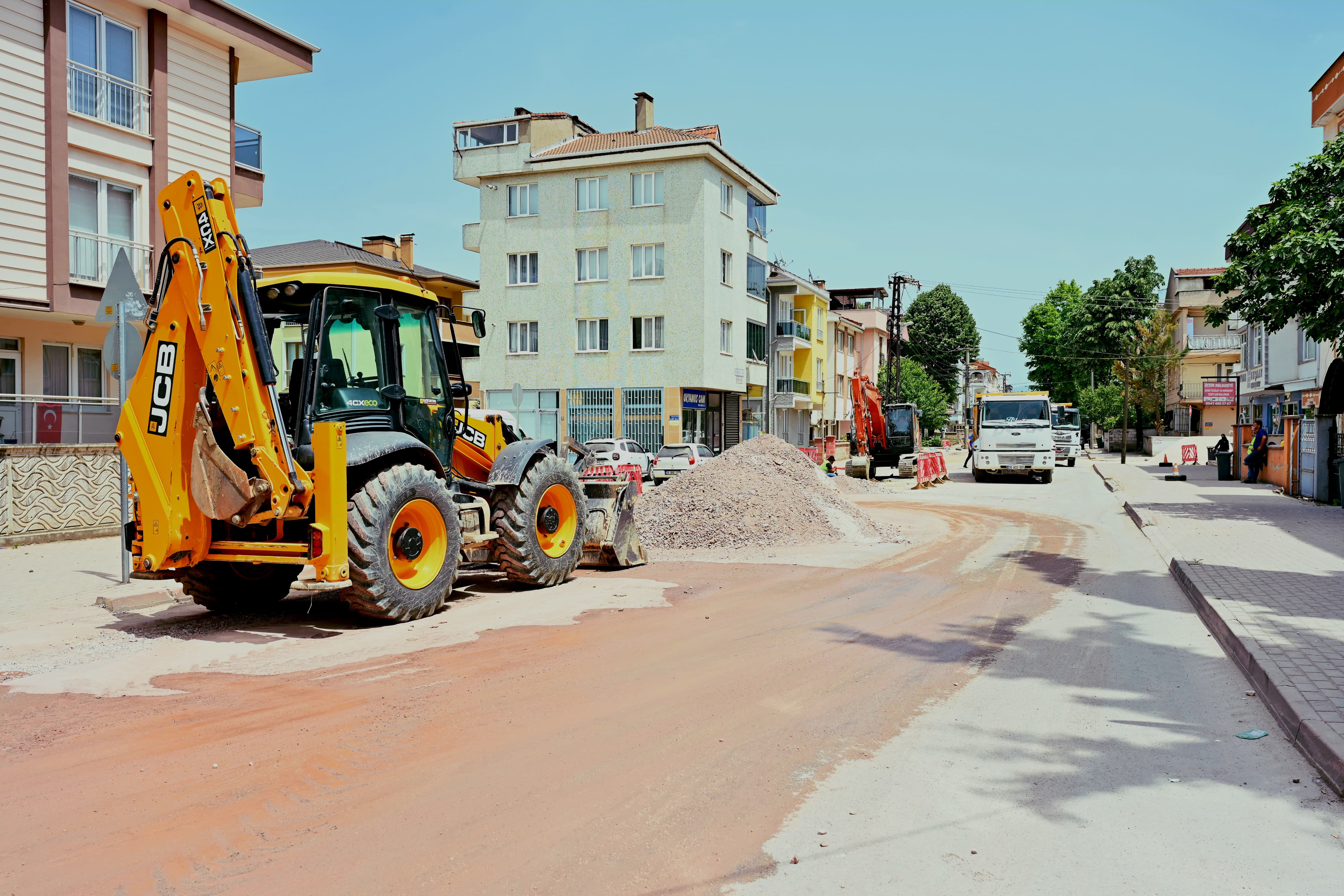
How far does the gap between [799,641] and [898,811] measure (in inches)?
141

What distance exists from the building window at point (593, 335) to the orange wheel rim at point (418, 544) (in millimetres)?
33163

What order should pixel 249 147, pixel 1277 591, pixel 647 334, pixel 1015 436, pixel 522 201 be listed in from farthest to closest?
pixel 522 201
pixel 647 334
pixel 1015 436
pixel 249 147
pixel 1277 591

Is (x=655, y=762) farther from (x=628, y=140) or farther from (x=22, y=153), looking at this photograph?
(x=628, y=140)

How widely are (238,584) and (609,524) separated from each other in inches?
169

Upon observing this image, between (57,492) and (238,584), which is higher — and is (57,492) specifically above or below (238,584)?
above

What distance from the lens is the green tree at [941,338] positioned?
275 ft

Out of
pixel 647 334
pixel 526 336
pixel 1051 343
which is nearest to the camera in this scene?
pixel 647 334

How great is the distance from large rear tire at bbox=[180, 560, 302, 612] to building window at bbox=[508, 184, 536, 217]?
1385 inches

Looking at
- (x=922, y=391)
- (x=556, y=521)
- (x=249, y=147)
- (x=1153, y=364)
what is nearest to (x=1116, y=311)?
(x=1153, y=364)

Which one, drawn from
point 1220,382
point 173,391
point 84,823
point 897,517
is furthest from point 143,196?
point 1220,382

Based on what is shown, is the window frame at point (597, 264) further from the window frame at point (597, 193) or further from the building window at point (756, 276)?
the building window at point (756, 276)

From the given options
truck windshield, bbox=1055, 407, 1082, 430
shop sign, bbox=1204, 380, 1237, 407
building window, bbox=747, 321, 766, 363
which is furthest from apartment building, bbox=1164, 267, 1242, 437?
building window, bbox=747, 321, 766, 363

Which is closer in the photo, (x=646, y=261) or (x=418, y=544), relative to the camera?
(x=418, y=544)

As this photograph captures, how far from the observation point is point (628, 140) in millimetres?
43000
